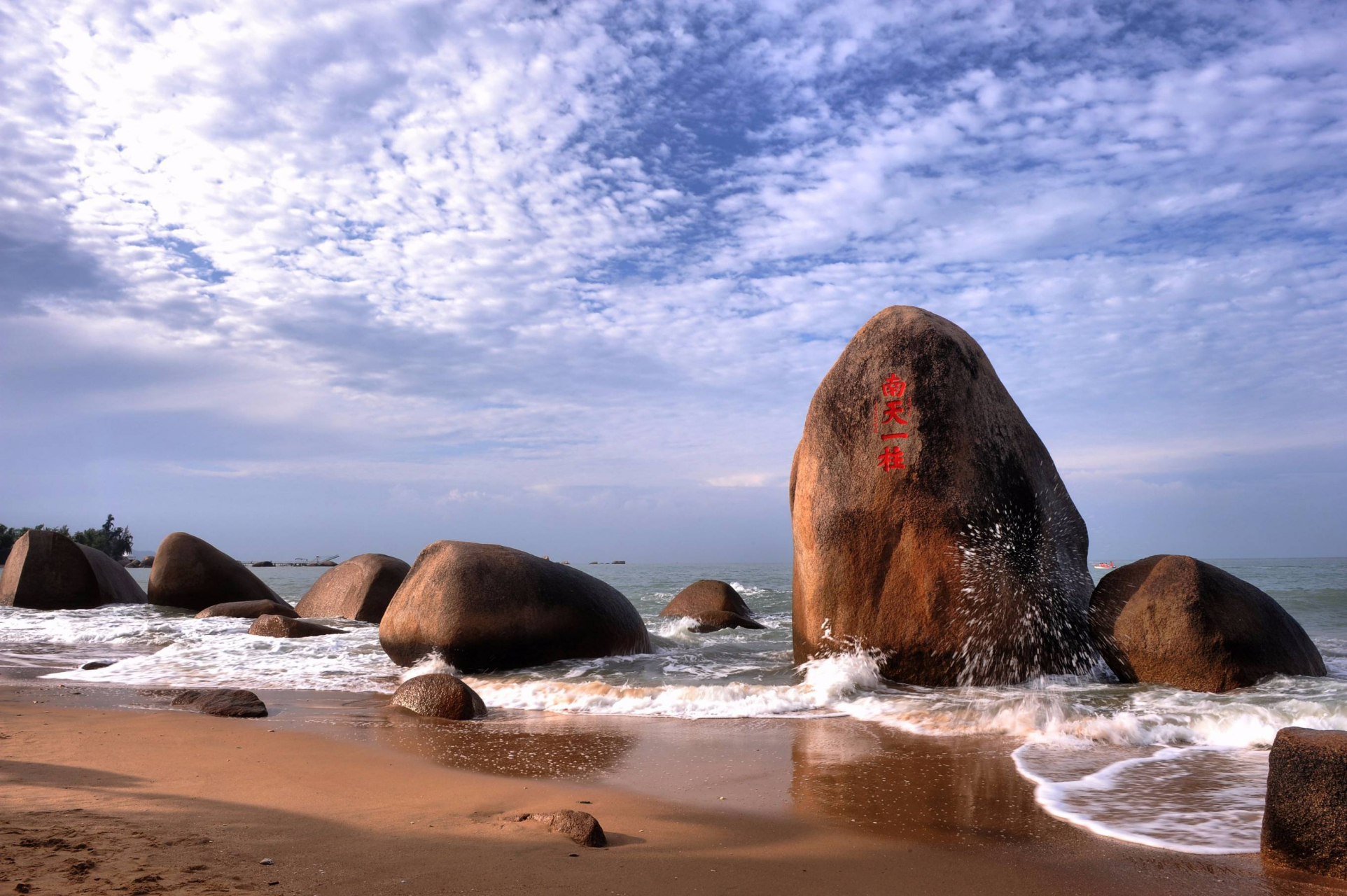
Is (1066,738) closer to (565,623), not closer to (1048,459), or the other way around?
(1048,459)

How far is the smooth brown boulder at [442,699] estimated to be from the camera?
6.10 metres

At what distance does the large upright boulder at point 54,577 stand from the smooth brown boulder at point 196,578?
0.87 m

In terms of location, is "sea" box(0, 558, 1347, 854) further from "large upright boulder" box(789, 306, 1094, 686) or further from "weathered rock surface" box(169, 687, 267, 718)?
"weathered rock surface" box(169, 687, 267, 718)

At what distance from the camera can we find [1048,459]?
26.2ft

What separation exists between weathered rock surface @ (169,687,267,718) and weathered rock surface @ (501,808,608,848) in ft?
11.7

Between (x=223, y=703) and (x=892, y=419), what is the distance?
572cm

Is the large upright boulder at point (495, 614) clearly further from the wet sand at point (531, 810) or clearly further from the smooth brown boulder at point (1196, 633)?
the smooth brown boulder at point (1196, 633)

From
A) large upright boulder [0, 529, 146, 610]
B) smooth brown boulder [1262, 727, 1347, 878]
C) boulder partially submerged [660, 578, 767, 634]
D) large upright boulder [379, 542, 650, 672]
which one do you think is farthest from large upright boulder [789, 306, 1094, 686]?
large upright boulder [0, 529, 146, 610]

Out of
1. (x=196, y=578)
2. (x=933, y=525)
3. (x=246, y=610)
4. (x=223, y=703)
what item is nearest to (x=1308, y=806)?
(x=933, y=525)

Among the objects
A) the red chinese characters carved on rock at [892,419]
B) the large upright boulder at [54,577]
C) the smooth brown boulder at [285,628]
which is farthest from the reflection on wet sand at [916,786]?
the large upright boulder at [54,577]

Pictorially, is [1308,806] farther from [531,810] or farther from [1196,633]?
[1196,633]

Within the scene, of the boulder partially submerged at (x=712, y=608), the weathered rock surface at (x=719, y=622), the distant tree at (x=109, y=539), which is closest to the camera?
the weathered rock surface at (x=719, y=622)

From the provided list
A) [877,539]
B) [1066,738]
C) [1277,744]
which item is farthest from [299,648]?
[1277,744]

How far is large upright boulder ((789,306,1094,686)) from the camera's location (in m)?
7.04
